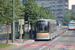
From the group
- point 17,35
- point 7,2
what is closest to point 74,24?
point 17,35

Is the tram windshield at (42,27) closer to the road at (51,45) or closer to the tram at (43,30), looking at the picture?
the tram at (43,30)

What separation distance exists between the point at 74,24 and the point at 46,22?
1967 inches

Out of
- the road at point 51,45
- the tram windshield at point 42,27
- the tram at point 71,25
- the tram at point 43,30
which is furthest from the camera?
the tram at point 71,25

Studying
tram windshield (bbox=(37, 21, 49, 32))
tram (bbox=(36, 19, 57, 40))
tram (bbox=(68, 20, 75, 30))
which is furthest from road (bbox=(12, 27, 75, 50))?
tram (bbox=(68, 20, 75, 30))

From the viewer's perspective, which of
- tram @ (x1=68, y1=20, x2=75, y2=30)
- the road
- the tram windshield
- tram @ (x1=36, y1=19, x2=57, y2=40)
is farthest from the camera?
tram @ (x1=68, y1=20, x2=75, y2=30)

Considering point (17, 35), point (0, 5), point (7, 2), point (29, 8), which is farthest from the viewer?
point (29, 8)

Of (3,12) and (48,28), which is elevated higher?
(3,12)

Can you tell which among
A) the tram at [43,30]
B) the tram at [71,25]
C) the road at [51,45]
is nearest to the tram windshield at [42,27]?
the tram at [43,30]

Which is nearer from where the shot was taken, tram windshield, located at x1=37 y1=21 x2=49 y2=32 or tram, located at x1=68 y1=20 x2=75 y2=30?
tram windshield, located at x1=37 y1=21 x2=49 y2=32

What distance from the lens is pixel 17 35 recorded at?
39531 mm

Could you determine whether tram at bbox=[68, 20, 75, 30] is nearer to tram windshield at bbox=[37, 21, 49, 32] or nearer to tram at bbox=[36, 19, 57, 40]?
tram at bbox=[36, 19, 57, 40]

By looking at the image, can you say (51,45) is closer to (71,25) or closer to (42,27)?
(42,27)

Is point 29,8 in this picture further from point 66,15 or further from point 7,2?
point 66,15

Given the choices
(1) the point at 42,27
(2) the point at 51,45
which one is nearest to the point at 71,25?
(1) the point at 42,27
